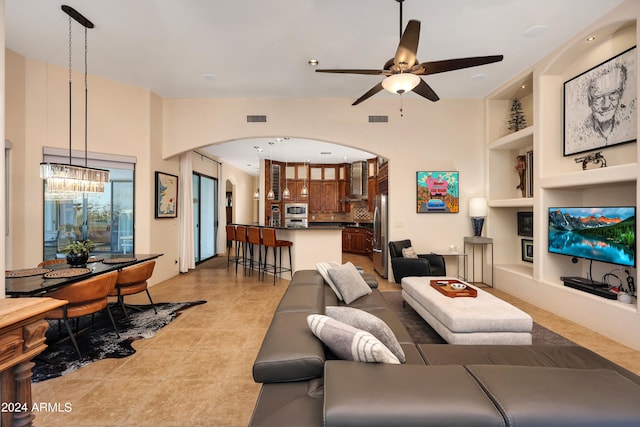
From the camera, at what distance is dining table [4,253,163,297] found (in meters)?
2.45

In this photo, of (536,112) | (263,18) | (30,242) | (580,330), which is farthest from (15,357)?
(536,112)

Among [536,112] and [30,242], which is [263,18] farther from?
[30,242]

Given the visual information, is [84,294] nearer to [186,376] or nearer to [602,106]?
[186,376]

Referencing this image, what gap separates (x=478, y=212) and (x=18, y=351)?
5841 mm

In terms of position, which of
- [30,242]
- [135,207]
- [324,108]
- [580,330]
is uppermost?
[324,108]

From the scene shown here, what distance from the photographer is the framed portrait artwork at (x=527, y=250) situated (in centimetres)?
523

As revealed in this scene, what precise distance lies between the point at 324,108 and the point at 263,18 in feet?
8.05

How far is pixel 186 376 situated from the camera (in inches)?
98.5

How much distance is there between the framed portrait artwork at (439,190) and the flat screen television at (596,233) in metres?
1.67

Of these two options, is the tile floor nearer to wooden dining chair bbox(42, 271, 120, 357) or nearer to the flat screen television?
wooden dining chair bbox(42, 271, 120, 357)

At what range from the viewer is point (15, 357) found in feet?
4.05

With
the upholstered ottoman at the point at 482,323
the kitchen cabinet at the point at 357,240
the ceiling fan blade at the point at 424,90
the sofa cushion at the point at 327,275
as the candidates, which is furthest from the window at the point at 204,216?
the upholstered ottoman at the point at 482,323

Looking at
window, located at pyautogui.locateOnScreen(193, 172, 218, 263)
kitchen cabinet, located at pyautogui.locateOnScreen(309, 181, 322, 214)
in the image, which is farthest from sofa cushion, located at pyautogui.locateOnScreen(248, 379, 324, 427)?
kitchen cabinet, located at pyautogui.locateOnScreen(309, 181, 322, 214)

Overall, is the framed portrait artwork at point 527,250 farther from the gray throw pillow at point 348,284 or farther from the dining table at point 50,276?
the dining table at point 50,276
